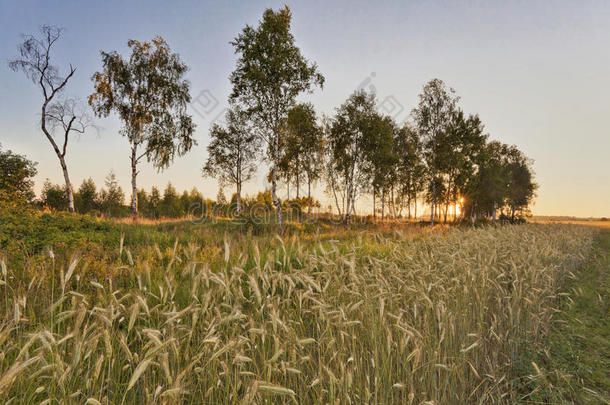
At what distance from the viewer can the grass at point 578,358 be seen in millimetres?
3568

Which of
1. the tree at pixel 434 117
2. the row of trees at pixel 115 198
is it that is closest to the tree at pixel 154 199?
the row of trees at pixel 115 198

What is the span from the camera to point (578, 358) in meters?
4.43

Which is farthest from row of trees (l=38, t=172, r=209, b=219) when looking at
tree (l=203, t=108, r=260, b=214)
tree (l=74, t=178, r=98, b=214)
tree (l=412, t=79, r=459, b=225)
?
tree (l=412, t=79, r=459, b=225)

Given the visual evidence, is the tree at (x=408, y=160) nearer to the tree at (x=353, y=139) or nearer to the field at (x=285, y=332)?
the tree at (x=353, y=139)

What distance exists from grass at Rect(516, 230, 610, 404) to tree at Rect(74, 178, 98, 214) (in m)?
74.0

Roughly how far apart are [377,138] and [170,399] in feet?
86.3

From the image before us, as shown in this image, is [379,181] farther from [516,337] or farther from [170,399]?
[170,399]

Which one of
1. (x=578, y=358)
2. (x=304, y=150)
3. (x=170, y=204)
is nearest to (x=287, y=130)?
(x=304, y=150)

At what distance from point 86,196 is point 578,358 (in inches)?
3678

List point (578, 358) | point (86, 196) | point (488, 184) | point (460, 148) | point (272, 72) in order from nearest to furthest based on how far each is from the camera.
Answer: point (578, 358)
point (272, 72)
point (460, 148)
point (488, 184)
point (86, 196)

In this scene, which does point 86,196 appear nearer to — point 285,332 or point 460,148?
point 460,148

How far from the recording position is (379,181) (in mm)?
31812

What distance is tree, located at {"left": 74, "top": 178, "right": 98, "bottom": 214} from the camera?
6800 centimetres

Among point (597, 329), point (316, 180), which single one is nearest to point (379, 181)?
point (316, 180)
